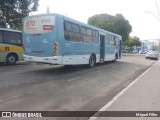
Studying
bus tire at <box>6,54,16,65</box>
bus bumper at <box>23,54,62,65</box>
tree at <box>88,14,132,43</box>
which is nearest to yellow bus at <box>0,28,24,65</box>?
bus tire at <box>6,54,16,65</box>

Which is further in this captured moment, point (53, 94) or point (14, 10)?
point (14, 10)

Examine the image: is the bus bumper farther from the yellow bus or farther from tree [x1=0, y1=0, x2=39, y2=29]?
tree [x1=0, y1=0, x2=39, y2=29]

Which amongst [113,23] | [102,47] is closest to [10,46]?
[102,47]

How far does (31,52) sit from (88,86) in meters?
5.22

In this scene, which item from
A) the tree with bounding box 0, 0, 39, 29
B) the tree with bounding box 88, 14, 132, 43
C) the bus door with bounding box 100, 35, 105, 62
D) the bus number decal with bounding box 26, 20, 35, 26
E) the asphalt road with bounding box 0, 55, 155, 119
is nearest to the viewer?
the asphalt road with bounding box 0, 55, 155, 119

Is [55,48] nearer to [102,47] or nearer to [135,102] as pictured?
[135,102]

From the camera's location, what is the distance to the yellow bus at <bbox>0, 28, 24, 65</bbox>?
1988cm

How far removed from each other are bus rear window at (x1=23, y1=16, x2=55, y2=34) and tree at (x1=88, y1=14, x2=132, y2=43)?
57175mm

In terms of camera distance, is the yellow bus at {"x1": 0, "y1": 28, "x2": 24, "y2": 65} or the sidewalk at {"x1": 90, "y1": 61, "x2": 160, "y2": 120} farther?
the yellow bus at {"x1": 0, "y1": 28, "x2": 24, "y2": 65}

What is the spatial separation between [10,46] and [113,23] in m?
55.1

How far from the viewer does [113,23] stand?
240ft

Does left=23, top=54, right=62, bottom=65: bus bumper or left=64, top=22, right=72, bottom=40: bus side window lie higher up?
left=64, top=22, right=72, bottom=40: bus side window

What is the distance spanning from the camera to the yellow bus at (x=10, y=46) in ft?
65.2

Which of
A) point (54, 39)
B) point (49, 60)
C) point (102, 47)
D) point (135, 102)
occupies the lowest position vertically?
point (135, 102)
